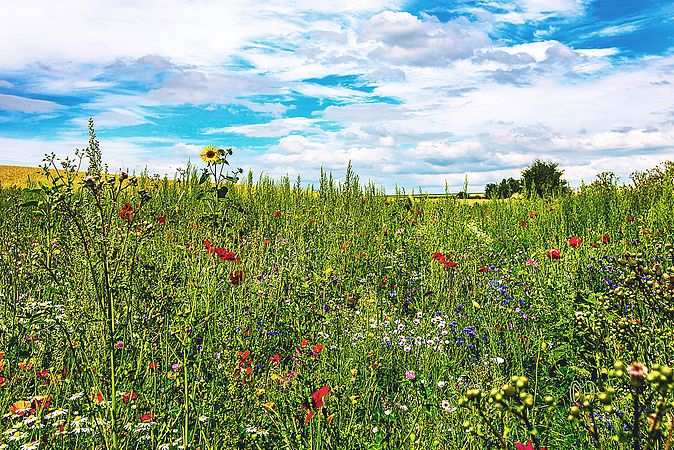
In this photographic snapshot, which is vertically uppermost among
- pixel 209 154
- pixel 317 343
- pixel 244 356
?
pixel 209 154

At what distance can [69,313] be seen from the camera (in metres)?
2.72

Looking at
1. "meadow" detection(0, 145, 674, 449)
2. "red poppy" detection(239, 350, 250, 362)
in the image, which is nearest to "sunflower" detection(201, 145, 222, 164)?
"meadow" detection(0, 145, 674, 449)

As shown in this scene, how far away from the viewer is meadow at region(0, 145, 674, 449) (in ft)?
7.50

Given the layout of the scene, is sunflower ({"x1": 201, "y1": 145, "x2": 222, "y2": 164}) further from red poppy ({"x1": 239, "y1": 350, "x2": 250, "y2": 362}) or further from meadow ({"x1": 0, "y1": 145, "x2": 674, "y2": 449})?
red poppy ({"x1": 239, "y1": 350, "x2": 250, "y2": 362})

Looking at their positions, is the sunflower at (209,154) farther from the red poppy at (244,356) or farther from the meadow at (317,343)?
the red poppy at (244,356)

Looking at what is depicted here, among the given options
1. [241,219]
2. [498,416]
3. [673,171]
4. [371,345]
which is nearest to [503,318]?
[371,345]

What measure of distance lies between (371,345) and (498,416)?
1.10 m

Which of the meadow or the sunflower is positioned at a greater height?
the sunflower

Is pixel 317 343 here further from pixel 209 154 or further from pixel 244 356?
pixel 209 154

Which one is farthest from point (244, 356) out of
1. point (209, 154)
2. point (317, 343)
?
point (209, 154)

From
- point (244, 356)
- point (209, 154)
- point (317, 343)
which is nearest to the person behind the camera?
point (244, 356)

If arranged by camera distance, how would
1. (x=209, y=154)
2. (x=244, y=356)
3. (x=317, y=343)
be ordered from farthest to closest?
(x=209, y=154) → (x=317, y=343) → (x=244, y=356)

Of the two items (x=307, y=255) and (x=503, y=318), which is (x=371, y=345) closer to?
(x=503, y=318)

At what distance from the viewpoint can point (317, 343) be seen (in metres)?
3.43
